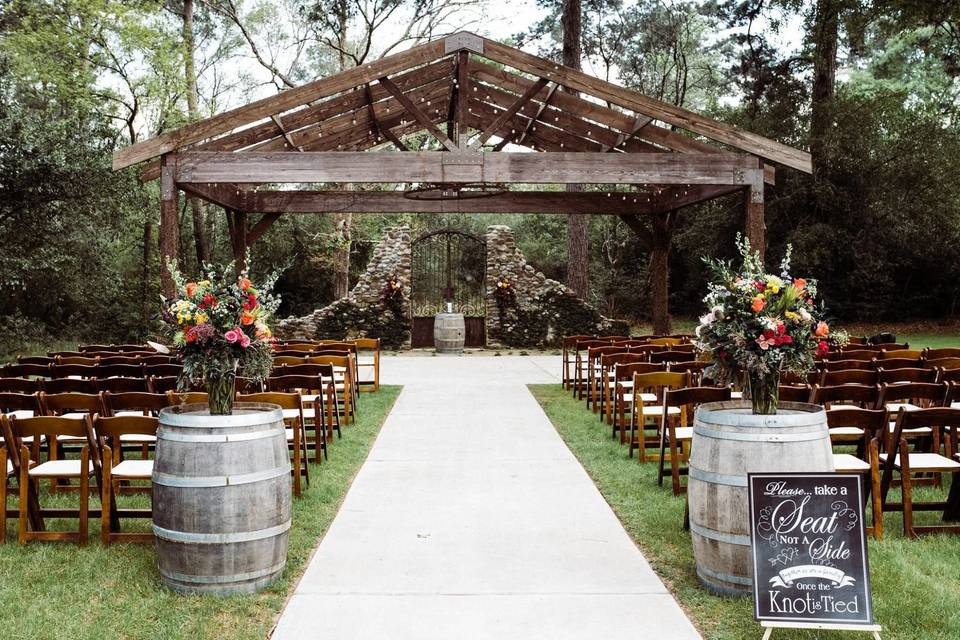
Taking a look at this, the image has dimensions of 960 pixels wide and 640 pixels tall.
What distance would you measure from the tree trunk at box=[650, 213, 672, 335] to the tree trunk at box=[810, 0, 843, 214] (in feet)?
30.7

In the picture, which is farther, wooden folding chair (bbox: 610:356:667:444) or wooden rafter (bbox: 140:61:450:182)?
wooden rafter (bbox: 140:61:450:182)

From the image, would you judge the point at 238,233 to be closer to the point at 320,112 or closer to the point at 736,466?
the point at 320,112

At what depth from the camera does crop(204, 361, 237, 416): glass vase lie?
4.13m

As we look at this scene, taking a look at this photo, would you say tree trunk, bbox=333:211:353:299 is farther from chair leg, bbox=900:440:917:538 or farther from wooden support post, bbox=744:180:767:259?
chair leg, bbox=900:440:917:538

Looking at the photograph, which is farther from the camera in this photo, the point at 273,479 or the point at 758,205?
the point at 758,205

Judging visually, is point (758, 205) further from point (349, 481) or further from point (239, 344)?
point (239, 344)

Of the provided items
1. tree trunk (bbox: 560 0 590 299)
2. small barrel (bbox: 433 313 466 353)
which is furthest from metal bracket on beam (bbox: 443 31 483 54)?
tree trunk (bbox: 560 0 590 299)

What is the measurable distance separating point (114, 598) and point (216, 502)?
69 centimetres

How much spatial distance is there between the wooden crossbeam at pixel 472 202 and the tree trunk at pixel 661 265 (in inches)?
14.9

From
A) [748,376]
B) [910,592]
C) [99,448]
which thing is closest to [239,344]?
[99,448]

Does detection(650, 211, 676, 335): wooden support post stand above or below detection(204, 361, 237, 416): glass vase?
above

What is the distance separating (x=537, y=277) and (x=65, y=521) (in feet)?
54.4

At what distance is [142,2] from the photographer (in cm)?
2234

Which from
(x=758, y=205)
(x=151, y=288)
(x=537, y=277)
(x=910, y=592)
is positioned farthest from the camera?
(x=151, y=288)
